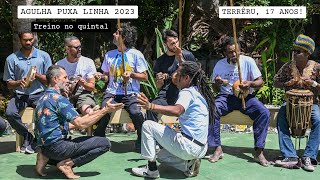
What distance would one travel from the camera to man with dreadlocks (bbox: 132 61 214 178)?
5371 millimetres

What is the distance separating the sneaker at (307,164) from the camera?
19.4 feet

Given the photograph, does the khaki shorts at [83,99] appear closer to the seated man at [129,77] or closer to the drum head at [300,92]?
the seated man at [129,77]

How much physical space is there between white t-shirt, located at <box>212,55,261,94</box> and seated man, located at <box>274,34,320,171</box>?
0.34 m

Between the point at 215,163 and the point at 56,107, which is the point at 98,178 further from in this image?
the point at 215,163

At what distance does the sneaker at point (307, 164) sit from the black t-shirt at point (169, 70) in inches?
66.4

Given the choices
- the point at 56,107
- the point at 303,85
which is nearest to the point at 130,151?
the point at 56,107

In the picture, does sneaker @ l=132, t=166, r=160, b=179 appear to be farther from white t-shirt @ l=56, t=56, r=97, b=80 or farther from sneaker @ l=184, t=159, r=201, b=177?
white t-shirt @ l=56, t=56, r=97, b=80

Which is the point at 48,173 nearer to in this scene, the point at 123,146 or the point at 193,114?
the point at 123,146

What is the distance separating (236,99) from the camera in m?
6.60

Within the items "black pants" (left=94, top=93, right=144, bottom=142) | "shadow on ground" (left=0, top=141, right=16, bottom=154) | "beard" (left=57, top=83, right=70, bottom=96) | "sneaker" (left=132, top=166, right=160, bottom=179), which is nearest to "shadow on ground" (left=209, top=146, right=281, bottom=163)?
"black pants" (left=94, top=93, right=144, bottom=142)

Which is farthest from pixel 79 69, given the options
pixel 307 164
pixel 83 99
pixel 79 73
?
pixel 307 164

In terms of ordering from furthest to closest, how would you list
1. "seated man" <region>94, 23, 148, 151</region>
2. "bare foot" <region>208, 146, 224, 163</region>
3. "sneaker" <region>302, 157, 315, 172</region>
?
"seated man" <region>94, 23, 148, 151</region> < "bare foot" <region>208, 146, 224, 163</region> < "sneaker" <region>302, 157, 315, 172</region>

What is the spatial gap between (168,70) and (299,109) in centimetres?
164

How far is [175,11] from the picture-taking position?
10992 millimetres
